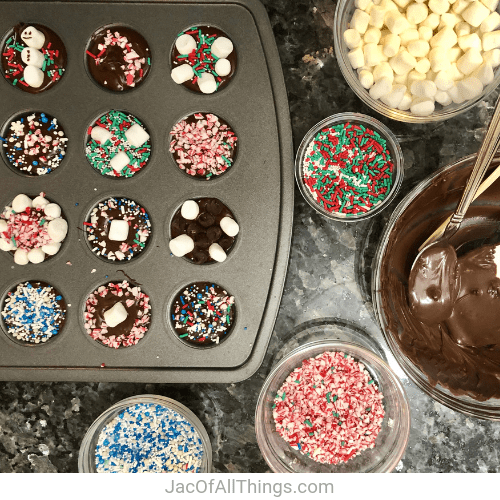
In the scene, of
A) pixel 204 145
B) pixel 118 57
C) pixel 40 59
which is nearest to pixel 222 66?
pixel 204 145

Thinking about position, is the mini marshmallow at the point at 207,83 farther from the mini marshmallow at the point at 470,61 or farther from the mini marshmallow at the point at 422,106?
the mini marshmallow at the point at 470,61

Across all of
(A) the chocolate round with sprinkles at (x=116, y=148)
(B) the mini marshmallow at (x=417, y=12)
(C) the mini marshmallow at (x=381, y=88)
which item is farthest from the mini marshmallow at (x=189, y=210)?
(B) the mini marshmallow at (x=417, y=12)

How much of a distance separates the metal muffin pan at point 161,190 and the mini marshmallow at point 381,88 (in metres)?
0.36

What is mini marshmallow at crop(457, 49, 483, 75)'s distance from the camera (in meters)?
1.63

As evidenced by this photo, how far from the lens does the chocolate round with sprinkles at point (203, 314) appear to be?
188cm

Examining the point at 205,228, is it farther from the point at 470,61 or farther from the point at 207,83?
the point at 470,61

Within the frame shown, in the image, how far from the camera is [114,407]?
182cm

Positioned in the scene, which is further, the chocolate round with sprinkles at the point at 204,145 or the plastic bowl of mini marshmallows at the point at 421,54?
the chocolate round with sprinkles at the point at 204,145

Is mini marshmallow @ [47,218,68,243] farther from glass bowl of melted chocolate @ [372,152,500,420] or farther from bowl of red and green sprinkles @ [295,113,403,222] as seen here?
glass bowl of melted chocolate @ [372,152,500,420]

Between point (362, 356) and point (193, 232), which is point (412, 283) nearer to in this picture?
point (362, 356)

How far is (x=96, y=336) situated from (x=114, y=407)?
1.01ft

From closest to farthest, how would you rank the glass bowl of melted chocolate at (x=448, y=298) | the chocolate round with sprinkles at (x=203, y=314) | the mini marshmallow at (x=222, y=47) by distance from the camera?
the glass bowl of melted chocolate at (x=448, y=298) → the mini marshmallow at (x=222, y=47) → the chocolate round with sprinkles at (x=203, y=314)

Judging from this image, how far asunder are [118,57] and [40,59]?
0.33 metres
